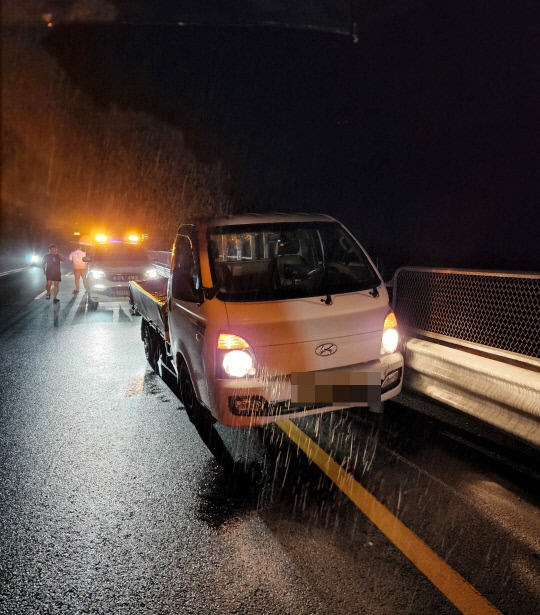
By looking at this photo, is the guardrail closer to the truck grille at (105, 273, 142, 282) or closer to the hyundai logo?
the hyundai logo

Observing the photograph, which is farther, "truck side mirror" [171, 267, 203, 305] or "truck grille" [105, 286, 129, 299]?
"truck grille" [105, 286, 129, 299]

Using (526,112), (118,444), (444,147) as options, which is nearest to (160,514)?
(118,444)

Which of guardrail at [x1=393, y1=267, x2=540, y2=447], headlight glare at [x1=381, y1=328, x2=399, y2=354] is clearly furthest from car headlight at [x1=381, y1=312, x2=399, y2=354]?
guardrail at [x1=393, y1=267, x2=540, y2=447]

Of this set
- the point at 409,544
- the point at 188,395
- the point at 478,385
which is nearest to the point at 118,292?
the point at 188,395

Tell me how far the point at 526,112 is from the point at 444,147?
934cm

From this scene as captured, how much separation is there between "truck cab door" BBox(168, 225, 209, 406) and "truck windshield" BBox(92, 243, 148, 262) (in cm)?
951

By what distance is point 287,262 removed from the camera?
4961mm

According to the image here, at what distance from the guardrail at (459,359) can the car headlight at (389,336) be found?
2.16 ft

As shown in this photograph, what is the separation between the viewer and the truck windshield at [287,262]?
168 inches

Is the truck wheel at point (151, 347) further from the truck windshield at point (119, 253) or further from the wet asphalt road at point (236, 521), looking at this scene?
the truck windshield at point (119, 253)

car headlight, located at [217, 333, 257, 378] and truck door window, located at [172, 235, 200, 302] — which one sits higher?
truck door window, located at [172, 235, 200, 302]

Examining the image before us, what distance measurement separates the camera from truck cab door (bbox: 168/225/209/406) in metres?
4.17

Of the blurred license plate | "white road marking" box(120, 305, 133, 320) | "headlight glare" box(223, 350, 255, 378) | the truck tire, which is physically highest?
"headlight glare" box(223, 350, 255, 378)

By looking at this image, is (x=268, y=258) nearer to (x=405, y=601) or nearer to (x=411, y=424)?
(x=411, y=424)
